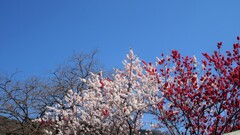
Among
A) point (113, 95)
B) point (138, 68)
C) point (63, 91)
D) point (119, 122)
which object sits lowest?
point (119, 122)

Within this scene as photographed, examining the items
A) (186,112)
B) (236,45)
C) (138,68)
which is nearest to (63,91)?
(138,68)

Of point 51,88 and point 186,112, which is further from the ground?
point 51,88

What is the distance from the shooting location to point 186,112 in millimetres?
9398

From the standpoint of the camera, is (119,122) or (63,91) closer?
(119,122)

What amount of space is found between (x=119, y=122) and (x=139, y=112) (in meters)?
0.74

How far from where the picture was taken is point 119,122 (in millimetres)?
9570

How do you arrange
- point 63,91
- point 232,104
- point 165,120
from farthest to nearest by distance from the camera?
point 63,91 < point 165,120 < point 232,104

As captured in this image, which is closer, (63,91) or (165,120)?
(165,120)

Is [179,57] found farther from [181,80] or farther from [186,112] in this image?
[186,112]

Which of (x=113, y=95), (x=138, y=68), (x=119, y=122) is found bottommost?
(x=119, y=122)

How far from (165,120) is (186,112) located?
76 centimetres

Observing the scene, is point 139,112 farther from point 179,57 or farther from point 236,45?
point 236,45

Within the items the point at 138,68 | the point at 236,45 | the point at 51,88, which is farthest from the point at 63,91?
the point at 236,45

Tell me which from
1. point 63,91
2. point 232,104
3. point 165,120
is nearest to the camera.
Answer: point 232,104
